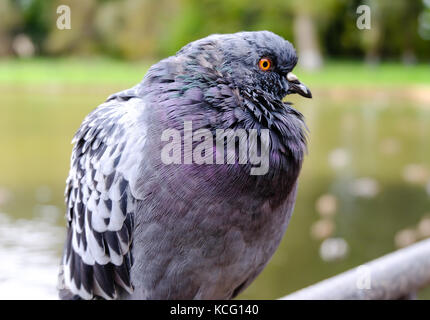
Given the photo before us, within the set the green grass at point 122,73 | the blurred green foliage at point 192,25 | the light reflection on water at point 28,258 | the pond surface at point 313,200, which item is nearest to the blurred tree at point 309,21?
the blurred green foliage at point 192,25

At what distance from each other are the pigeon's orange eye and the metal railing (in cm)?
76

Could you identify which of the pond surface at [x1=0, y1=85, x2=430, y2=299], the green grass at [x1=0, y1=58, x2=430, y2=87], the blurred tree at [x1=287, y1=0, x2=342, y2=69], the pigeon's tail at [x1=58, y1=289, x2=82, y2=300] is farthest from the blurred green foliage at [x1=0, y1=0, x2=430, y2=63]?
the pigeon's tail at [x1=58, y1=289, x2=82, y2=300]

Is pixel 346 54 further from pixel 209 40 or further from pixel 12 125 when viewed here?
pixel 209 40

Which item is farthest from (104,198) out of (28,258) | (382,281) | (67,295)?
(28,258)

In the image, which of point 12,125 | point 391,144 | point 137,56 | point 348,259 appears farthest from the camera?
point 137,56

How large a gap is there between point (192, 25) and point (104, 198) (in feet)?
40.3

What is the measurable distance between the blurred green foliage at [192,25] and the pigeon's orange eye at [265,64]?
8791mm

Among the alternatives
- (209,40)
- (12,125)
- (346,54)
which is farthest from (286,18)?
(209,40)

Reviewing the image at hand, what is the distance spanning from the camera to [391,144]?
8.66 metres

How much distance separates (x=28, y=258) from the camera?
4.27 metres

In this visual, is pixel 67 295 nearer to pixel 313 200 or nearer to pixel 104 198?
pixel 104 198

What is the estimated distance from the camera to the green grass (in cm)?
1378

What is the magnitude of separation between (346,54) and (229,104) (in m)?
19.0

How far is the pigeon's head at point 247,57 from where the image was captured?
1825 mm
